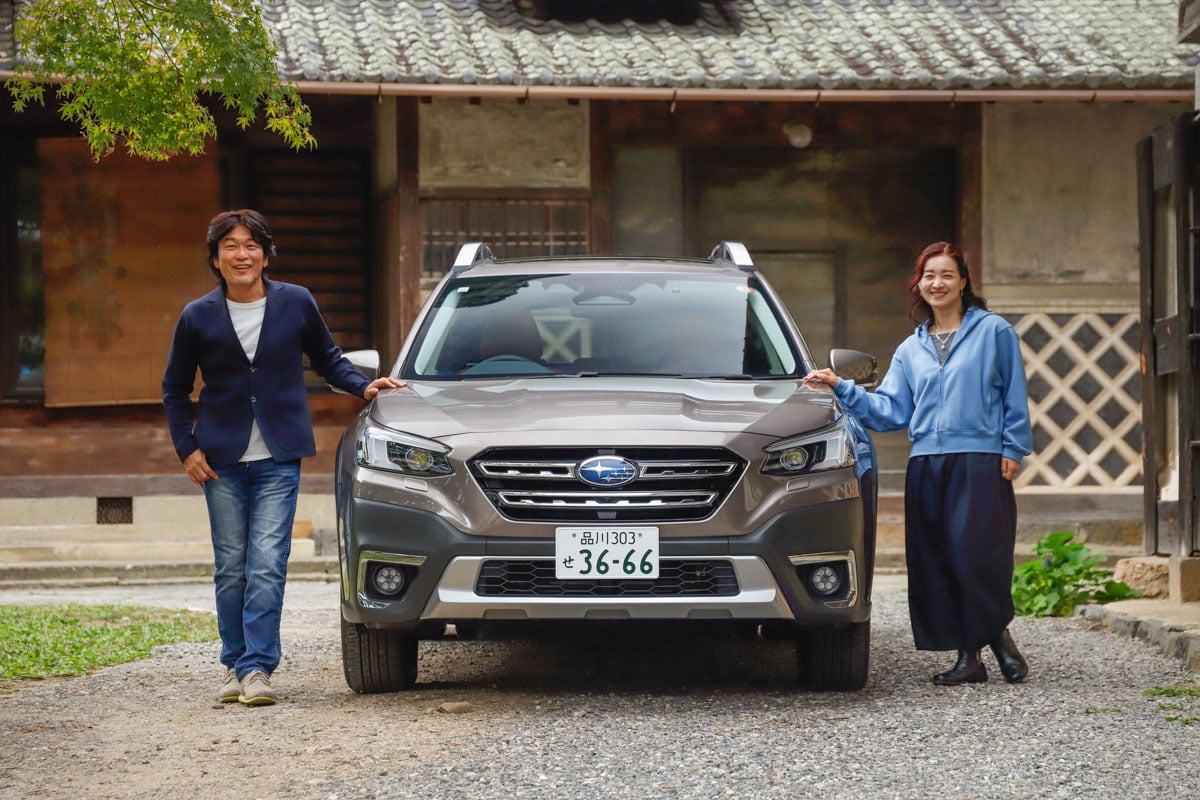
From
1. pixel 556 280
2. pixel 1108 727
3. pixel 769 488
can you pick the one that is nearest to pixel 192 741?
Result: pixel 769 488

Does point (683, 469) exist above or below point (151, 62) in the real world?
below

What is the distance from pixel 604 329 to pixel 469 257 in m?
0.92

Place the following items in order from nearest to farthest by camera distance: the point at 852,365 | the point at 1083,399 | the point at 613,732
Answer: the point at 613,732 → the point at 852,365 → the point at 1083,399

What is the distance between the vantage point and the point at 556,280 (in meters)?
7.15

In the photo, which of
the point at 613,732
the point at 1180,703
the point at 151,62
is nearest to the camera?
the point at 613,732

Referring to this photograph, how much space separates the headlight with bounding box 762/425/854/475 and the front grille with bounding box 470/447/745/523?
0.14 metres

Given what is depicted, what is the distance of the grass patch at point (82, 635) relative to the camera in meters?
7.51

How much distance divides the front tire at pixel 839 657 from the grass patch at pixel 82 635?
324cm

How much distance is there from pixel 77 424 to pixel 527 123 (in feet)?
14.6

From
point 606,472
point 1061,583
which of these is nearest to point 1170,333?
point 1061,583

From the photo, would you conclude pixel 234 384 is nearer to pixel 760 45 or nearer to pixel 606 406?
pixel 606 406

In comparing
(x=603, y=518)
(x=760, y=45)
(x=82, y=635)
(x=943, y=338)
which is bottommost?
(x=82, y=635)

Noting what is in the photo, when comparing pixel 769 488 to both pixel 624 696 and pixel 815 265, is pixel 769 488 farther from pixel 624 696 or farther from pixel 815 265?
pixel 815 265

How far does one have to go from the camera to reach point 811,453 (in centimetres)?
588
